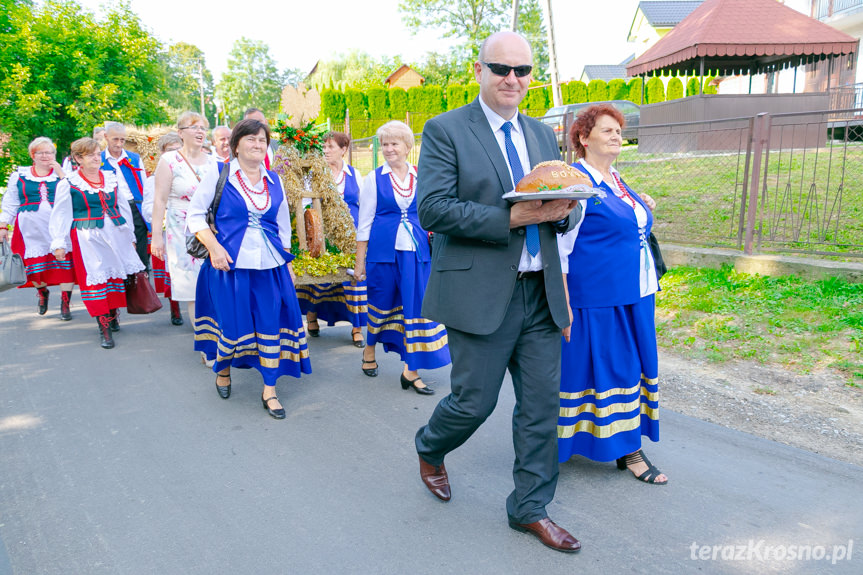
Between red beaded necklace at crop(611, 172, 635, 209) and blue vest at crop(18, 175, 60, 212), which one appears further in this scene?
blue vest at crop(18, 175, 60, 212)

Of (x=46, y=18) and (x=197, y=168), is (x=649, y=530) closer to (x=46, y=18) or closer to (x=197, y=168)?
(x=197, y=168)

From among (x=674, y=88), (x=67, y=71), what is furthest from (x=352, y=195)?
(x=674, y=88)

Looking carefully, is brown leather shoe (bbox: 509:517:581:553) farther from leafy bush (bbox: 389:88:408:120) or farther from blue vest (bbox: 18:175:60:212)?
leafy bush (bbox: 389:88:408:120)

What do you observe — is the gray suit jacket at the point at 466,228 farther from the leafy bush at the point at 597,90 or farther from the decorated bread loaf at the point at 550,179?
the leafy bush at the point at 597,90

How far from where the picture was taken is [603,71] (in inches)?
2245

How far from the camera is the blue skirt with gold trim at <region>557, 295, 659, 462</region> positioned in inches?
138

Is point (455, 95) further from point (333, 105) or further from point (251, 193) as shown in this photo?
point (251, 193)

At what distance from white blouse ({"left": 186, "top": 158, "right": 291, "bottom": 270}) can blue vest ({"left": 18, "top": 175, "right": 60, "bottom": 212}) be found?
480cm

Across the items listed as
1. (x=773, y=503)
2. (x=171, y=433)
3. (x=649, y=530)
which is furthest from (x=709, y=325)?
(x=171, y=433)

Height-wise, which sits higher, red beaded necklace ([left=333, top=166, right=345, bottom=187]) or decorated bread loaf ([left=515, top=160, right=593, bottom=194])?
decorated bread loaf ([left=515, top=160, right=593, bottom=194])

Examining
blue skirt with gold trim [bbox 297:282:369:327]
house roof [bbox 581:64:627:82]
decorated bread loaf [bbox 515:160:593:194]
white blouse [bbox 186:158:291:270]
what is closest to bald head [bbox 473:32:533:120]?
decorated bread loaf [bbox 515:160:593:194]

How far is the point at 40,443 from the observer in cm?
427

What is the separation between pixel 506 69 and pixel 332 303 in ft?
14.6

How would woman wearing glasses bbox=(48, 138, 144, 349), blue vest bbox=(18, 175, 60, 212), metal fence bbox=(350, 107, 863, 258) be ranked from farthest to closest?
blue vest bbox=(18, 175, 60, 212), metal fence bbox=(350, 107, 863, 258), woman wearing glasses bbox=(48, 138, 144, 349)
